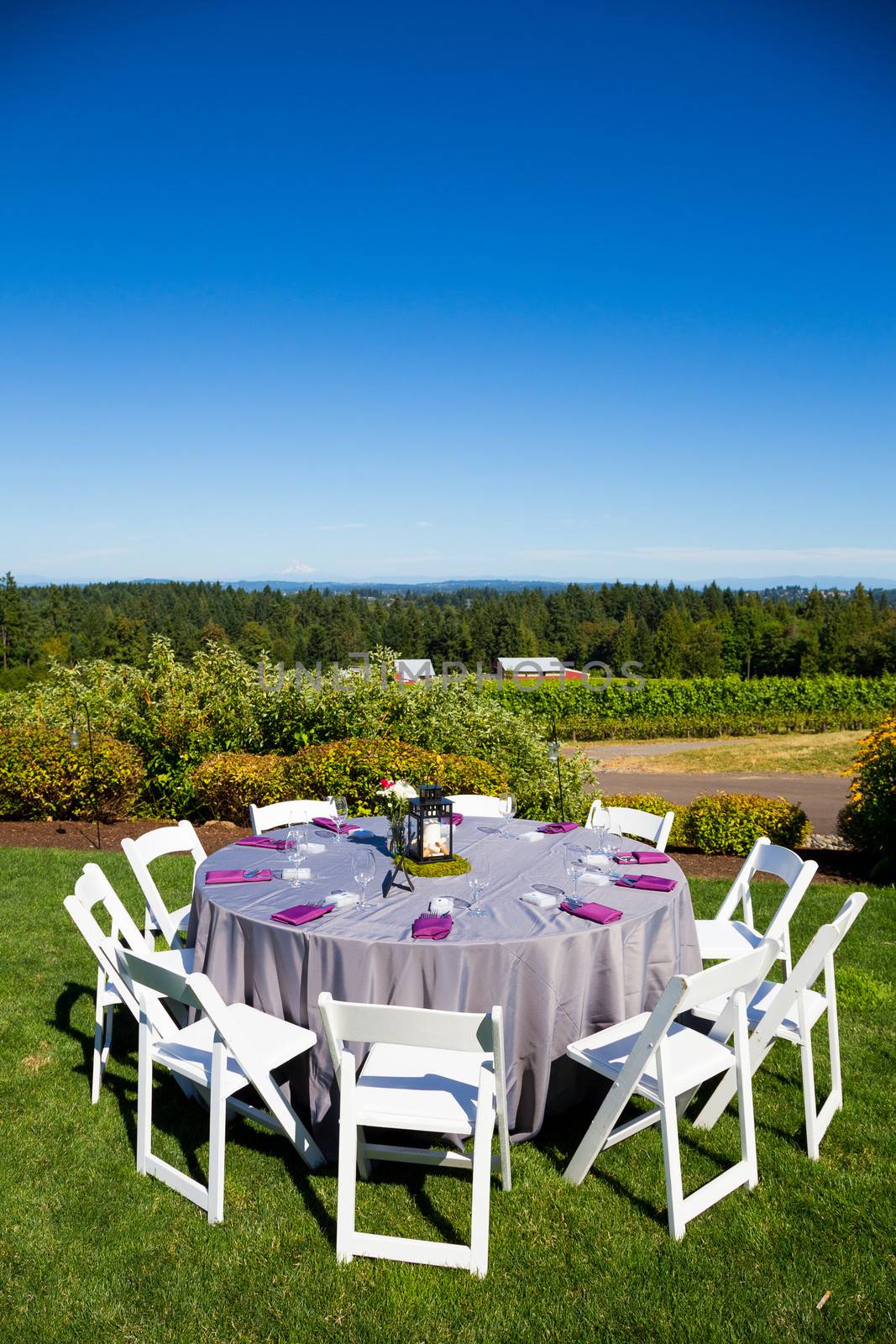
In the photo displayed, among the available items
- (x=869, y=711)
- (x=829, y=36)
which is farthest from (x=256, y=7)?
(x=869, y=711)

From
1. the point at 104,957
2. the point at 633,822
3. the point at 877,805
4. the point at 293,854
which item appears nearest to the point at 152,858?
the point at 293,854

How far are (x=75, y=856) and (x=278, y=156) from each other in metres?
11.0

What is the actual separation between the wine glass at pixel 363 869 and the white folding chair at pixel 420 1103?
2.95ft

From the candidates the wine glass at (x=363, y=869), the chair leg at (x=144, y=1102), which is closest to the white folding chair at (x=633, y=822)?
the wine glass at (x=363, y=869)

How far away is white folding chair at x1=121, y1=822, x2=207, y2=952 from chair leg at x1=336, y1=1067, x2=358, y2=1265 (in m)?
2.11

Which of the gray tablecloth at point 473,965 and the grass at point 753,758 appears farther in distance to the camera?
the grass at point 753,758

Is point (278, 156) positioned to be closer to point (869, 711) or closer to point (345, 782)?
point (345, 782)

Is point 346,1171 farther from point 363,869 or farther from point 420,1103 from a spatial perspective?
point 363,869

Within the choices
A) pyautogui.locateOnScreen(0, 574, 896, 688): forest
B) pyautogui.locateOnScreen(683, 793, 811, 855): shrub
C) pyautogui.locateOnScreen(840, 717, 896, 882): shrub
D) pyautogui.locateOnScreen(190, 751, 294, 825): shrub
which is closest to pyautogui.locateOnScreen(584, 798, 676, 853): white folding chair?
pyautogui.locateOnScreen(683, 793, 811, 855): shrub

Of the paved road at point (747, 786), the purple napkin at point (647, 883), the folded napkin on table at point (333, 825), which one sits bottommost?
the paved road at point (747, 786)

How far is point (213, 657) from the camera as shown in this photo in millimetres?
11578

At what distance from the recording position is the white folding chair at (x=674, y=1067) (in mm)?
2805

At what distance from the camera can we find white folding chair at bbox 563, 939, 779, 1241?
2.80 meters

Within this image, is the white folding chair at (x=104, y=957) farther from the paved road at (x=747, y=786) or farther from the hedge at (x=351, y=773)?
the paved road at (x=747, y=786)
